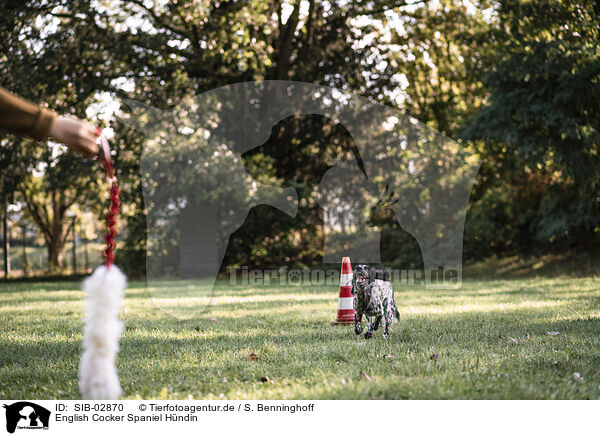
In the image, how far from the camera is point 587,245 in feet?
47.8

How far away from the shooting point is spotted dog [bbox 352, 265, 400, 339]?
491cm

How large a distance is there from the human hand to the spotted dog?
2984 mm

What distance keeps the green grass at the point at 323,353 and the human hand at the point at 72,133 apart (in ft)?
4.82

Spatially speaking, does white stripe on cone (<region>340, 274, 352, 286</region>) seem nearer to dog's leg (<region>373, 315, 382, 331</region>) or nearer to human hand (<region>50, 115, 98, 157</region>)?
dog's leg (<region>373, 315, 382, 331</region>)

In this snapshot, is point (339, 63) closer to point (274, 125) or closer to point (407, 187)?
point (274, 125)

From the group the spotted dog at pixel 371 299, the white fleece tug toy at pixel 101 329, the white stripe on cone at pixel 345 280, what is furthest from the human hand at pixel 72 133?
the white stripe on cone at pixel 345 280

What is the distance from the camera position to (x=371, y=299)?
491 centimetres

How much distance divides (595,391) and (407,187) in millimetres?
10079

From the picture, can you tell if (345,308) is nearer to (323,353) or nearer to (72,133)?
(323,353)

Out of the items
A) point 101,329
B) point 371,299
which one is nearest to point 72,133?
point 101,329

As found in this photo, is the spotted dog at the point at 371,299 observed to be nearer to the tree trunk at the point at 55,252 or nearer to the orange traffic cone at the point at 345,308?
the orange traffic cone at the point at 345,308
